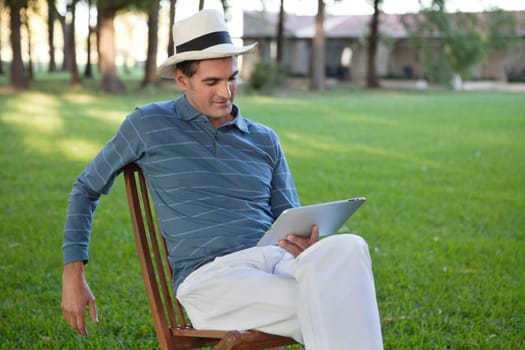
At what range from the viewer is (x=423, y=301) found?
5.44 metres

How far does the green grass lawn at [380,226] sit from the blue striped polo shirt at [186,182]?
136 centimetres

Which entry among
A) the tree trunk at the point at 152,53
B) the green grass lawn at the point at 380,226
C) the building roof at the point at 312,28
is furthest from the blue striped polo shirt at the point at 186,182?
the building roof at the point at 312,28

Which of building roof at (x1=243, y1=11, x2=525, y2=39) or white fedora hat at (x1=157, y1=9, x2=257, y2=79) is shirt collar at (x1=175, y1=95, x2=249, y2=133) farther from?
building roof at (x1=243, y1=11, x2=525, y2=39)

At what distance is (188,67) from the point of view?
3564mm

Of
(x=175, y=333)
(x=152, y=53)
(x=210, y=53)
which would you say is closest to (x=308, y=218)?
(x=175, y=333)

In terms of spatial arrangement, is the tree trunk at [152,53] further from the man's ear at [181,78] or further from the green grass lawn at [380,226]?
the man's ear at [181,78]

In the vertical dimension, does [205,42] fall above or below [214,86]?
above

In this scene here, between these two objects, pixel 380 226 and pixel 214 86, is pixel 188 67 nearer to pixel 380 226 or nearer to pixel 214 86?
pixel 214 86

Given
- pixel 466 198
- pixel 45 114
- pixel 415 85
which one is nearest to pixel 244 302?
pixel 466 198

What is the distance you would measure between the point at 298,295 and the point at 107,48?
89.1 ft

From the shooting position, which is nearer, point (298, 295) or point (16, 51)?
point (298, 295)

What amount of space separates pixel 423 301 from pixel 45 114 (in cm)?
1545

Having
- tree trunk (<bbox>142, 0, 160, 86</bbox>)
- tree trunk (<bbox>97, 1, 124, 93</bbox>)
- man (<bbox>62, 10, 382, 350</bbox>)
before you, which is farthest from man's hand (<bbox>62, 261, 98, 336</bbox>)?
tree trunk (<bbox>142, 0, 160, 86</bbox>)

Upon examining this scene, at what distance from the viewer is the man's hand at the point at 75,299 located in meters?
3.21
